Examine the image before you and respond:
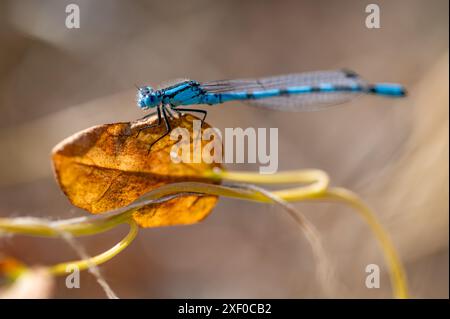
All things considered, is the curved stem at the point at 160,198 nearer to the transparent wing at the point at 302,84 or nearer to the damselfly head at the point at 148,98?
the damselfly head at the point at 148,98

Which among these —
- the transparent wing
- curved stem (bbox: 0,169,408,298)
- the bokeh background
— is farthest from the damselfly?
the bokeh background

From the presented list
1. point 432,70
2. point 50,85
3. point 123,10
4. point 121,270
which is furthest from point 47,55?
point 432,70

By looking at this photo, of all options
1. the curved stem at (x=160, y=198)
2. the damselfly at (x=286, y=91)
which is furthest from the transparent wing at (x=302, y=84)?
the curved stem at (x=160, y=198)

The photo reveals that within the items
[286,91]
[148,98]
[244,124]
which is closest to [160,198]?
[148,98]

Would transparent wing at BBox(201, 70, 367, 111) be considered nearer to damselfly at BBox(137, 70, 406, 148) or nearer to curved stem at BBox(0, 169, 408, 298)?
damselfly at BBox(137, 70, 406, 148)
